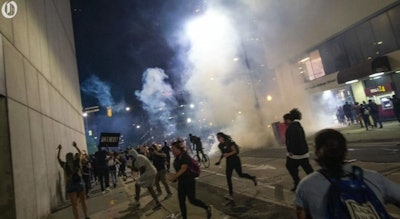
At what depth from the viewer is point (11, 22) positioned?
6.81 metres

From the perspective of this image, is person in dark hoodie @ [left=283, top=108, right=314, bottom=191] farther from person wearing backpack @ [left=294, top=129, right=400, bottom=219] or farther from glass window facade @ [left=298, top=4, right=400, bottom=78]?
glass window facade @ [left=298, top=4, right=400, bottom=78]

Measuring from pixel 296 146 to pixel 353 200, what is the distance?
4.66 meters

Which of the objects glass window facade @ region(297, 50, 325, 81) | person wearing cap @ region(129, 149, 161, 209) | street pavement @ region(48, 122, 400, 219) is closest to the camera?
street pavement @ region(48, 122, 400, 219)

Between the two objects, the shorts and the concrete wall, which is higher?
the concrete wall

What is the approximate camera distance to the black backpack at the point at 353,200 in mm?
1627

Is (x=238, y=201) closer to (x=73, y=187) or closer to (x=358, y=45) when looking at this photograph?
(x=73, y=187)

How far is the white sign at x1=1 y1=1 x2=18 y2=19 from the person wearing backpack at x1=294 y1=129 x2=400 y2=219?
7.03 meters

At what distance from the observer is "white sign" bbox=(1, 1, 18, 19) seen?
638 centimetres

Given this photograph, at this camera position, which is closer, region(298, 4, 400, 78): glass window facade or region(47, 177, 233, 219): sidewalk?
region(47, 177, 233, 219): sidewalk

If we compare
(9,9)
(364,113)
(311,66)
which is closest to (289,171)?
(9,9)

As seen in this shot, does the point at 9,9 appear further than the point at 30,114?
No

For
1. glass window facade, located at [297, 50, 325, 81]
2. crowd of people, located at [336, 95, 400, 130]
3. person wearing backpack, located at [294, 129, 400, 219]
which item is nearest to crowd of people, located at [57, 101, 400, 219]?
person wearing backpack, located at [294, 129, 400, 219]

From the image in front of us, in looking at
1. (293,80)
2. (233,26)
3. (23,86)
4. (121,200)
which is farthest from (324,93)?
(23,86)

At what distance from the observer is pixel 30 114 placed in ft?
24.2
